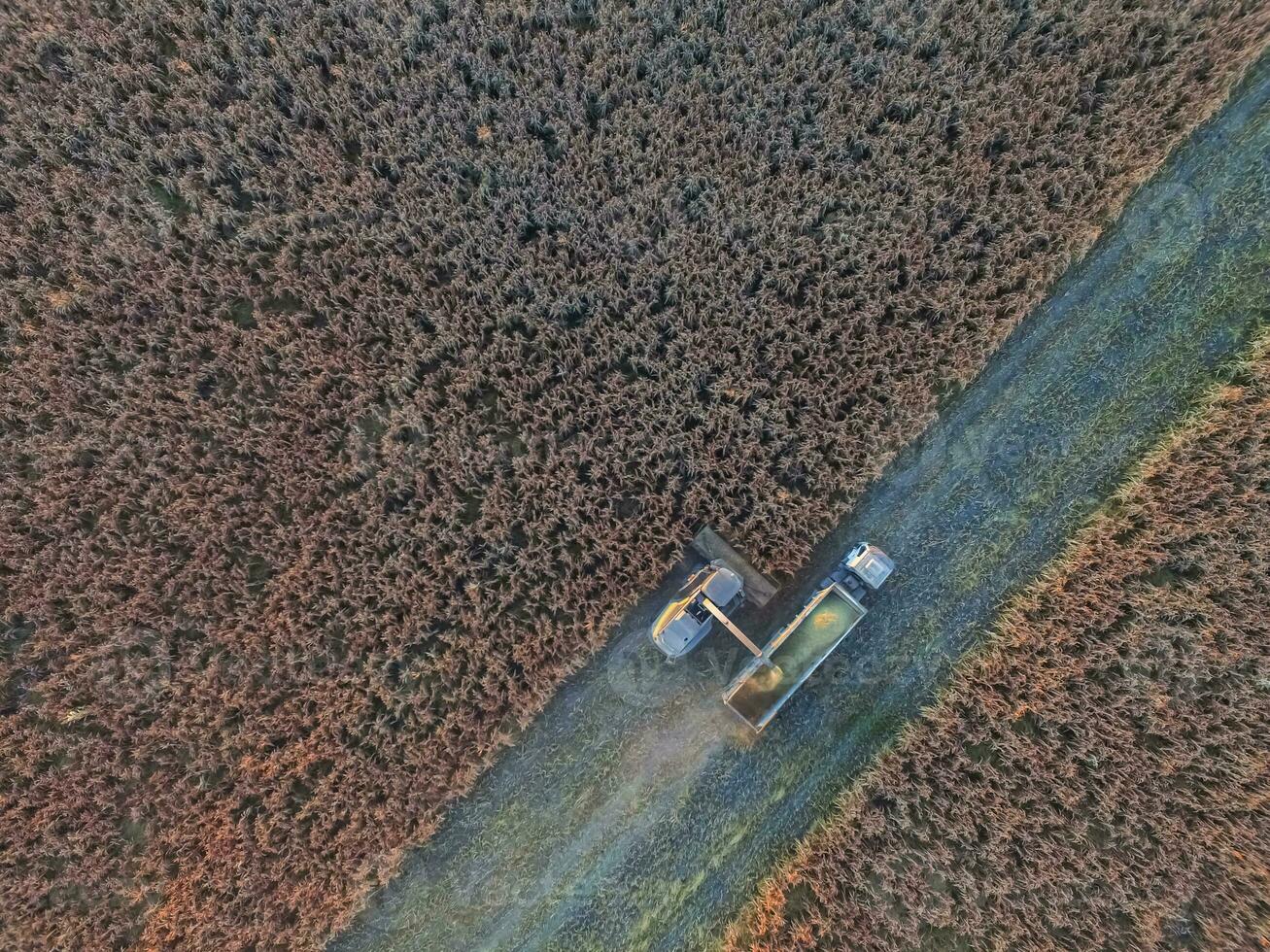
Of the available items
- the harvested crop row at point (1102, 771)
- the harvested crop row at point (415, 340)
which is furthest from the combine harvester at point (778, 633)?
the harvested crop row at point (1102, 771)

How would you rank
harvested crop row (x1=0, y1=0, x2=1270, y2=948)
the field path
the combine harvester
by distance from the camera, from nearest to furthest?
1. the combine harvester
2. the field path
3. harvested crop row (x1=0, y1=0, x2=1270, y2=948)

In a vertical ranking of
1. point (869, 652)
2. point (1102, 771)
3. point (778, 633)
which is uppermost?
point (1102, 771)

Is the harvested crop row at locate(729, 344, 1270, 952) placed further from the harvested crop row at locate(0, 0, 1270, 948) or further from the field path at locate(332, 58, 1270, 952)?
the harvested crop row at locate(0, 0, 1270, 948)

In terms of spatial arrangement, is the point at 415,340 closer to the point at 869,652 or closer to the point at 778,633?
the point at 778,633


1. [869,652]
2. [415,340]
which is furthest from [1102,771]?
[415,340]

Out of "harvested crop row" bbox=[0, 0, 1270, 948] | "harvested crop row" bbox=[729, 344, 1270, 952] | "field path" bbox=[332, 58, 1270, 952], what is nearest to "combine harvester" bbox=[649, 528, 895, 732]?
"field path" bbox=[332, 58, 1270, 952]

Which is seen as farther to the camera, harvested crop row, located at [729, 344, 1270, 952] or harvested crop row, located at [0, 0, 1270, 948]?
harvested crop row, located at [0, 0, 1270, 948]

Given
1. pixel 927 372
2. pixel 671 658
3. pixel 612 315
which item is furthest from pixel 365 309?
pixel 927 372

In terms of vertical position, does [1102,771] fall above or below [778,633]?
above

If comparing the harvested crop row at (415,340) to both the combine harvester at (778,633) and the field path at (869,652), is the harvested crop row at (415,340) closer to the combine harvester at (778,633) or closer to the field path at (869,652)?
the field path at (869,652)
